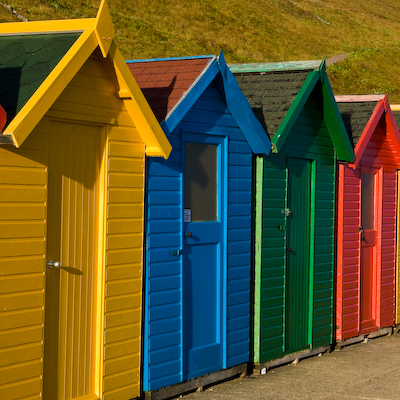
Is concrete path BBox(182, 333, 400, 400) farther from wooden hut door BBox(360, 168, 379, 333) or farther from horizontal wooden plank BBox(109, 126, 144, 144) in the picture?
horizontal wooden plank BBox(109, 126, 144, 144)

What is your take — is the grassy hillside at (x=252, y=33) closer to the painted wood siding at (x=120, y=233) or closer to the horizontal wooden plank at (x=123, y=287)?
the painted wood siding at (x=120, y=233)

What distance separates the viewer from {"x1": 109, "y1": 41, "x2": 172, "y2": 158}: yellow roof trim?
5723 mm

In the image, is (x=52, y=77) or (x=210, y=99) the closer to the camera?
(x=52, y=77)

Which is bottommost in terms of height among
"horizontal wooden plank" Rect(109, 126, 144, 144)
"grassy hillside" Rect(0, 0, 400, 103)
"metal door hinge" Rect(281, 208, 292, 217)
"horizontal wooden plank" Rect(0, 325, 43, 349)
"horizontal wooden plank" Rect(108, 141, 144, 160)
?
"horizontal wooden plank" Rect(0, 325, 43, 349)

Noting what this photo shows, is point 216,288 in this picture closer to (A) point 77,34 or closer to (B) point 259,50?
(A) point 77,34

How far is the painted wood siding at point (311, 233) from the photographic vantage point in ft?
26.0

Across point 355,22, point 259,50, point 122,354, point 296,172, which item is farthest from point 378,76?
point 122,354

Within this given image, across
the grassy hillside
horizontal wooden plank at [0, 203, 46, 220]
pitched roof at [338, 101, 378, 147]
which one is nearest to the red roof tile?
horizontal wooden plank at [0, 203, 46, 220]

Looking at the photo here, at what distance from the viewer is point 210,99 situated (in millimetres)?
7168

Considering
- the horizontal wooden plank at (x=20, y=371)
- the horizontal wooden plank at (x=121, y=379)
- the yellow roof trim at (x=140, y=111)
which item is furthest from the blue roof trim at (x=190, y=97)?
the horizontal wooden plank at (x=20, y=371)

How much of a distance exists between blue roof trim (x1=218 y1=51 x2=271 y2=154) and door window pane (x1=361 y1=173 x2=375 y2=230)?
301cm

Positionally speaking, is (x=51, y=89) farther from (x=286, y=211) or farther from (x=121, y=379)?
(x=286, y=211)

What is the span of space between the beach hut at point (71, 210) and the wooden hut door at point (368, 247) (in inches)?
190

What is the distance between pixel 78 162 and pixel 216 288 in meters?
2.32
